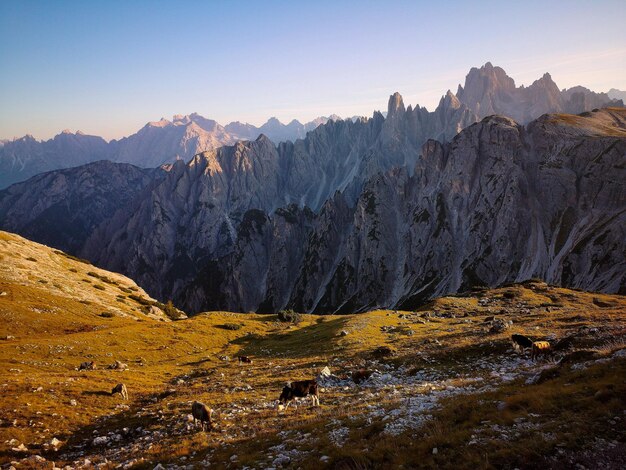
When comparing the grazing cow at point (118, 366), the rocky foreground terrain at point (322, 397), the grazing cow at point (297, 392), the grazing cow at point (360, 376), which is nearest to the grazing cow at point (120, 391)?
the rocky foreground terrain at point (322, 397)

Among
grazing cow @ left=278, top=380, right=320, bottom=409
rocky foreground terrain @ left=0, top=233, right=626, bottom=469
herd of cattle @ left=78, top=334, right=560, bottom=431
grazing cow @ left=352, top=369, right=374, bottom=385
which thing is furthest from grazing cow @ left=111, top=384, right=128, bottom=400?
grazing cow @ left=352, top=369, right=374, bottom=385

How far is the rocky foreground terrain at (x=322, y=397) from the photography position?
45.0 ft

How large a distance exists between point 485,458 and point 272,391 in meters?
22.7

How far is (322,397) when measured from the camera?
27.6 meters

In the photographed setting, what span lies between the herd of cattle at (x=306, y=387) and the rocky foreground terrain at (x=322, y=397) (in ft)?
1.71

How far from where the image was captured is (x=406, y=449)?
14.0 m

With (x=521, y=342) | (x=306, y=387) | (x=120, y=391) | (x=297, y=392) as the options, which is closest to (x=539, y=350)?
(x=521, y=342)

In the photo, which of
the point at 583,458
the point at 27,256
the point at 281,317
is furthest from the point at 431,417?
the point at 27,256

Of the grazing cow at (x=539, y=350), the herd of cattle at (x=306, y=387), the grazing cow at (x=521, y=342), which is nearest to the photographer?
the herd of cattle at (x=306, y=387)

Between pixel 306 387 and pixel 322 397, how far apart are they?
279cm

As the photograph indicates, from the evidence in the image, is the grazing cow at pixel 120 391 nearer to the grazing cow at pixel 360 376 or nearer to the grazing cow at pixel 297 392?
the grazing cow at pixel 297 392

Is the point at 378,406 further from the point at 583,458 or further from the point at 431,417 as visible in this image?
the point at 583,458

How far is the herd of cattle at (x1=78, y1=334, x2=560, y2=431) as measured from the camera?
22.7 m

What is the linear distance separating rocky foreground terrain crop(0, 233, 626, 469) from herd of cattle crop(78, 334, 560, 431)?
0.52 metres
